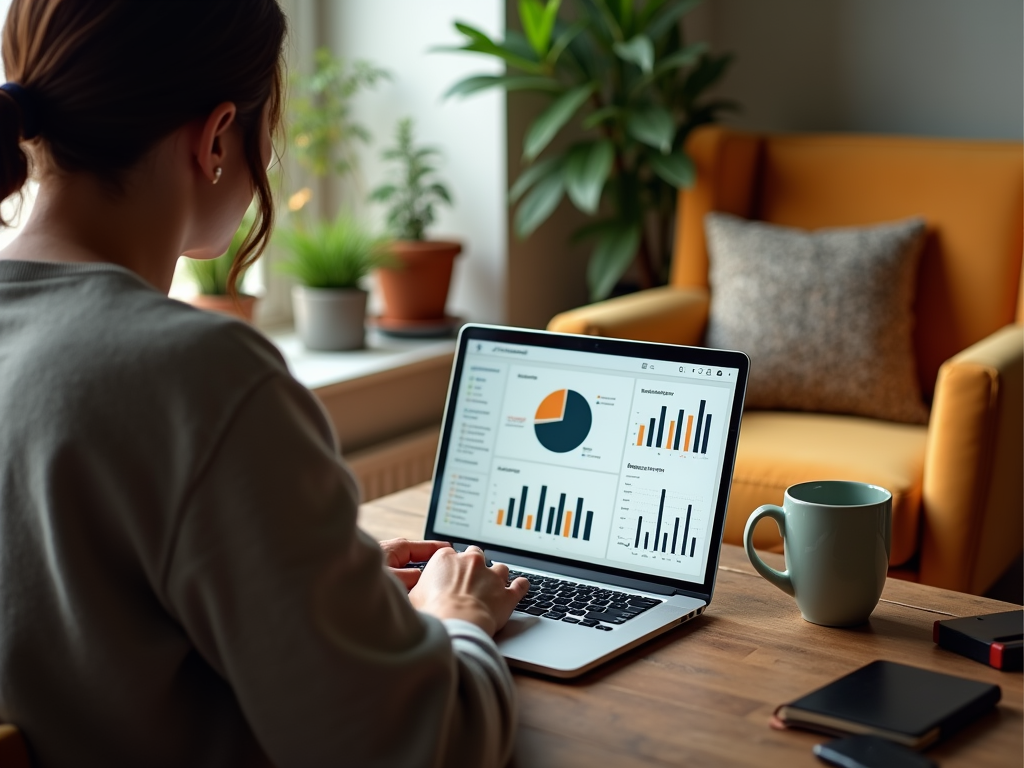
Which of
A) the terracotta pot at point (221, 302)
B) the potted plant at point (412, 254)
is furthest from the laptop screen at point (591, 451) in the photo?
the potted plant at point (412, 254)

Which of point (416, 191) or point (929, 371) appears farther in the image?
point (416, 191)

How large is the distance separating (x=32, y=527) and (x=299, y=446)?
0.19 meters

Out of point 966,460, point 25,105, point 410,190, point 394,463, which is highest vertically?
point 25,105

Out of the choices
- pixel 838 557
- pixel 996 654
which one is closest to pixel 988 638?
pixel 996 654

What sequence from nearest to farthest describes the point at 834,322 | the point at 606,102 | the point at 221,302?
1. the point at 834,322
2. the point at 221,302
3. the point at 606,102

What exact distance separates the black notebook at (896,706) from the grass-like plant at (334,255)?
5.99ft

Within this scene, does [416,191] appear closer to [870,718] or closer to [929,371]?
[929,371]

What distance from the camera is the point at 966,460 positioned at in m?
1.89

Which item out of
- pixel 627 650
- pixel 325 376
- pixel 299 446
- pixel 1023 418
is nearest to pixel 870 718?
pixel 627 650

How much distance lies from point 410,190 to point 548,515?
164 centimetres

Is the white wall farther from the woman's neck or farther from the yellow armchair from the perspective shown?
the woman's neck

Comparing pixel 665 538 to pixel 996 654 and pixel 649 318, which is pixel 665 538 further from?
pixel 649 318

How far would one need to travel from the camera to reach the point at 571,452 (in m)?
1.12

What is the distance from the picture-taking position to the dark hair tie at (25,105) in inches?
30.1
